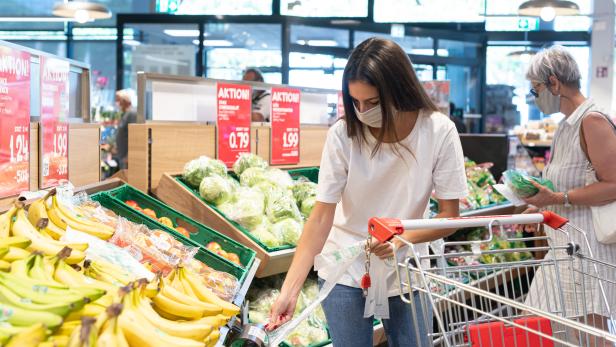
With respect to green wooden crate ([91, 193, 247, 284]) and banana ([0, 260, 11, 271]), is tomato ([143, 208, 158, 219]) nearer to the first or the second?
green wooden crate ([91, 193, 247, 284])

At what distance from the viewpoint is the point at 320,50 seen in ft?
36.2

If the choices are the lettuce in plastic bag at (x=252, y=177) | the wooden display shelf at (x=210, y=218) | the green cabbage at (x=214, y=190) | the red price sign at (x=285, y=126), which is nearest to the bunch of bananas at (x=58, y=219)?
the wooden display shelf at (x=210, y=218)

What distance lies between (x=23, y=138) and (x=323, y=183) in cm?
117

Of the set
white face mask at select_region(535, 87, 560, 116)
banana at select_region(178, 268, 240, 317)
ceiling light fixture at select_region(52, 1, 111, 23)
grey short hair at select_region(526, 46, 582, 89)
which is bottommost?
banana at select_region(178, 268, 240, 317)

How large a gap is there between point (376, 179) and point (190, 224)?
4.51 ft

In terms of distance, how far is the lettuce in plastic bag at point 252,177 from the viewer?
4.26 meters

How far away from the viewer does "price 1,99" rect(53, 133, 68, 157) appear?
313 centimetres

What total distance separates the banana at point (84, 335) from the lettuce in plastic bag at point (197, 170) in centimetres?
262

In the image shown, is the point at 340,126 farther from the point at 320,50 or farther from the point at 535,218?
the point at 320,50

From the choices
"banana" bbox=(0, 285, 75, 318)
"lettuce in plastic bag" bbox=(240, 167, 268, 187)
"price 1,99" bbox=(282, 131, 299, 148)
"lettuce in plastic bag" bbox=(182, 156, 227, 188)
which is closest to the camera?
"banana" bbox=(0, 285, 75, 318)

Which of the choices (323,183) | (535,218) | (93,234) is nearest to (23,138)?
(93,234)

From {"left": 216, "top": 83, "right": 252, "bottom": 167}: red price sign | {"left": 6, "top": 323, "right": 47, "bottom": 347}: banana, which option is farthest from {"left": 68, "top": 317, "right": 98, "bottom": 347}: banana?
{"left": 216, "top": 83, "right": 252, "bottom": 167}: red price sign

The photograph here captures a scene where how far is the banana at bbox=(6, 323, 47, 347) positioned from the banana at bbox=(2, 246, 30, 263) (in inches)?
16.8

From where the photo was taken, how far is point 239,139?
15.1 feet
